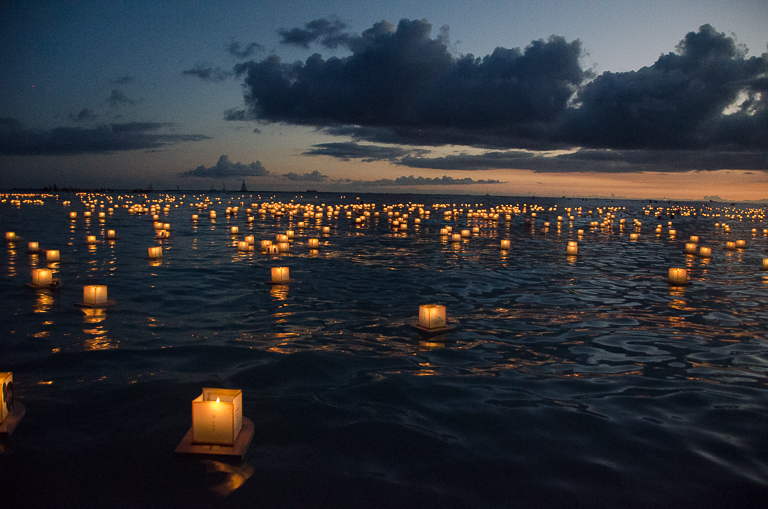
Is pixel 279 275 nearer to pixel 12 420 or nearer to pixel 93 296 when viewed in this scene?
pixel 93 296

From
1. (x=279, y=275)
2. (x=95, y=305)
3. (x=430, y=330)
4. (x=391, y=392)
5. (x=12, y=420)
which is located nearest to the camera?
(x=12, y=420)

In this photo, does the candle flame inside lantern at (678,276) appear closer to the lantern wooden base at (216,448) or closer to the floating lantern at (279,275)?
the floating lantern at (279,275)

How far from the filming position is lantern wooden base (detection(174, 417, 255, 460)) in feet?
14.7

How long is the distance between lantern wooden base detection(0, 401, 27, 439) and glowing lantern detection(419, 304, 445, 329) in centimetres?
557

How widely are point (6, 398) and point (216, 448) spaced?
7.59ft

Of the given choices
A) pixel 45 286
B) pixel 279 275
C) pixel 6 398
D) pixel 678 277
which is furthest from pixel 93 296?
pixel 678 277

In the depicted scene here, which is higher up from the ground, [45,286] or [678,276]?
[678,276]

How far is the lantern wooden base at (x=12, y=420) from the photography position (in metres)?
4.75

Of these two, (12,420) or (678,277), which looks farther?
(678,277)

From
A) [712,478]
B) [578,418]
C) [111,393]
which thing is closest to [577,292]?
[578,418]

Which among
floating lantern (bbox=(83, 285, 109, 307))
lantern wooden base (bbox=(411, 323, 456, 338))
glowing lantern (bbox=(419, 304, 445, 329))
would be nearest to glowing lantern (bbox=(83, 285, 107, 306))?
floating lantern (bbox=(83, 285, 109, 307))

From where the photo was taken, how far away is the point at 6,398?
4973mm

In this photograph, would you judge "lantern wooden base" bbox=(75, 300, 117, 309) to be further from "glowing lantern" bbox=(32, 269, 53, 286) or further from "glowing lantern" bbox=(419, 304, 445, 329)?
"glowing lantern" bbox=(419, 304, 445, 329)

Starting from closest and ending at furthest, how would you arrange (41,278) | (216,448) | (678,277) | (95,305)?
(216,448) < (95,305) < (41,278) < (678,277)
